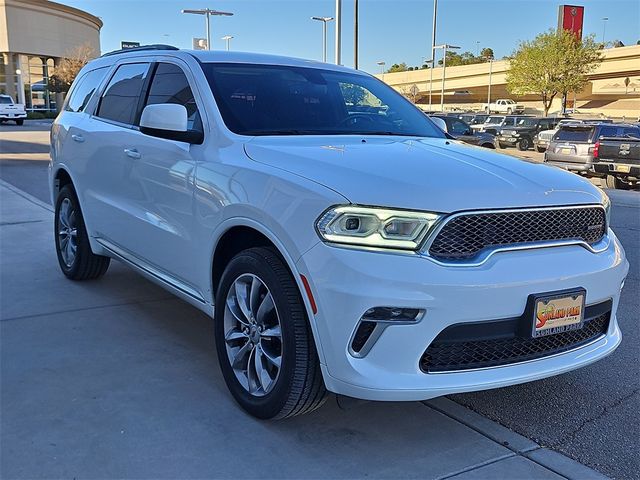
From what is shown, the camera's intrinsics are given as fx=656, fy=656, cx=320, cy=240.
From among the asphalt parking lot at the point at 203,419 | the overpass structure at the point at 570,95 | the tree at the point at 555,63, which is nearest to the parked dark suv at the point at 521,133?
the tree at the point at 555,63

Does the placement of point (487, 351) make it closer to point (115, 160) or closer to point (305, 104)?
point (305, 104)

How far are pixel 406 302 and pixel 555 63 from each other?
1943 inches

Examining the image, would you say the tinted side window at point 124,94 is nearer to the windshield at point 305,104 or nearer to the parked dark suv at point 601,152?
the windshield at point 305,104

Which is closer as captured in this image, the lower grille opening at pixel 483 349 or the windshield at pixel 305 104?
the lower grille opening at pixel 483 349

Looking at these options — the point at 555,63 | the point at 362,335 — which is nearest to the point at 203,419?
the point at 362,335

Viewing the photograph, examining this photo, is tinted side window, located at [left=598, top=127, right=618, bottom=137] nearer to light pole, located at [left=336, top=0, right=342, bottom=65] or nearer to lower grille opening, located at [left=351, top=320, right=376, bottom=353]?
light pole, located at [left=336, top=0, right=342, bottom=65]

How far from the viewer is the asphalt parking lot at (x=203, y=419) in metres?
2.97

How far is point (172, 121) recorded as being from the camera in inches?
147

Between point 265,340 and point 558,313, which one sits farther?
point 265,340

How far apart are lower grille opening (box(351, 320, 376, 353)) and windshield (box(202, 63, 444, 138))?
149 cm

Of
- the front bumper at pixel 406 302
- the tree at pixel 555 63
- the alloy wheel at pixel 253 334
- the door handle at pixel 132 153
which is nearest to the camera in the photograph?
the front bumper at pixel 406 302

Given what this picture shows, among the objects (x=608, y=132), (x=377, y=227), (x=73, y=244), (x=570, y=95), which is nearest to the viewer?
(x=377, y=227)

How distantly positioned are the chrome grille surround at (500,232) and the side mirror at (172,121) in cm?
167

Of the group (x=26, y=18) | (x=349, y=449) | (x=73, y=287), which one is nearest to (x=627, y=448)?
(x=349, y=449)
